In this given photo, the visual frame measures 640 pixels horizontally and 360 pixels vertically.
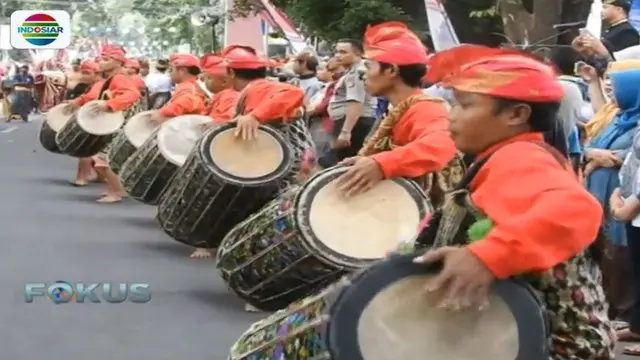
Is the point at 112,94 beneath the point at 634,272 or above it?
beneath

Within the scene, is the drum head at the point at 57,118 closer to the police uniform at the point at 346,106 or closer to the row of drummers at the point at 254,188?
the row of drummers at the point at 254,188

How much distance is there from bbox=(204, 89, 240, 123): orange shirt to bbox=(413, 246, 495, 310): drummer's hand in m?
4.82

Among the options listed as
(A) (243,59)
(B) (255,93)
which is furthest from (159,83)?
(B) (255,93)

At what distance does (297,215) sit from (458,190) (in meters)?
1.61

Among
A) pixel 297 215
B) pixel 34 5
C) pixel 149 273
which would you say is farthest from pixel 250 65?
pixel 34 5

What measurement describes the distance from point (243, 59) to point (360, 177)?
9.04 feet

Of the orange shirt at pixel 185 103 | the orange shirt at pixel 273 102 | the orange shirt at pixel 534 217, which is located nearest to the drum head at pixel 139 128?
the orange shirt at pixel 185 103

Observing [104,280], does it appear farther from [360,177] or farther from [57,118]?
[57,118]

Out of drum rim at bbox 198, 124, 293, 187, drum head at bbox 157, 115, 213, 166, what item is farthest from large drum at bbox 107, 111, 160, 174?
drum rim at bbox 198, 124, 293, 187

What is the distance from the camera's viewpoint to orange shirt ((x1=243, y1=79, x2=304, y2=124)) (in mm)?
6086

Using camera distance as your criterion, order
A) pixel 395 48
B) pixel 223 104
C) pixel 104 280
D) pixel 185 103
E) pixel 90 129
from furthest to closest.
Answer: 1. pixel 90 129
2. pixel 185 103
3. pixel 223 104
4. pixel 104 280
5. pixel 395 48

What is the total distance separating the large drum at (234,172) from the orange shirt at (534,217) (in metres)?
3.49

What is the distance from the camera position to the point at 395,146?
458cm

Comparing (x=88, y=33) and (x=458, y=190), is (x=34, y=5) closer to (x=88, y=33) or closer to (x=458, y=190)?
(x=88, y=33)
